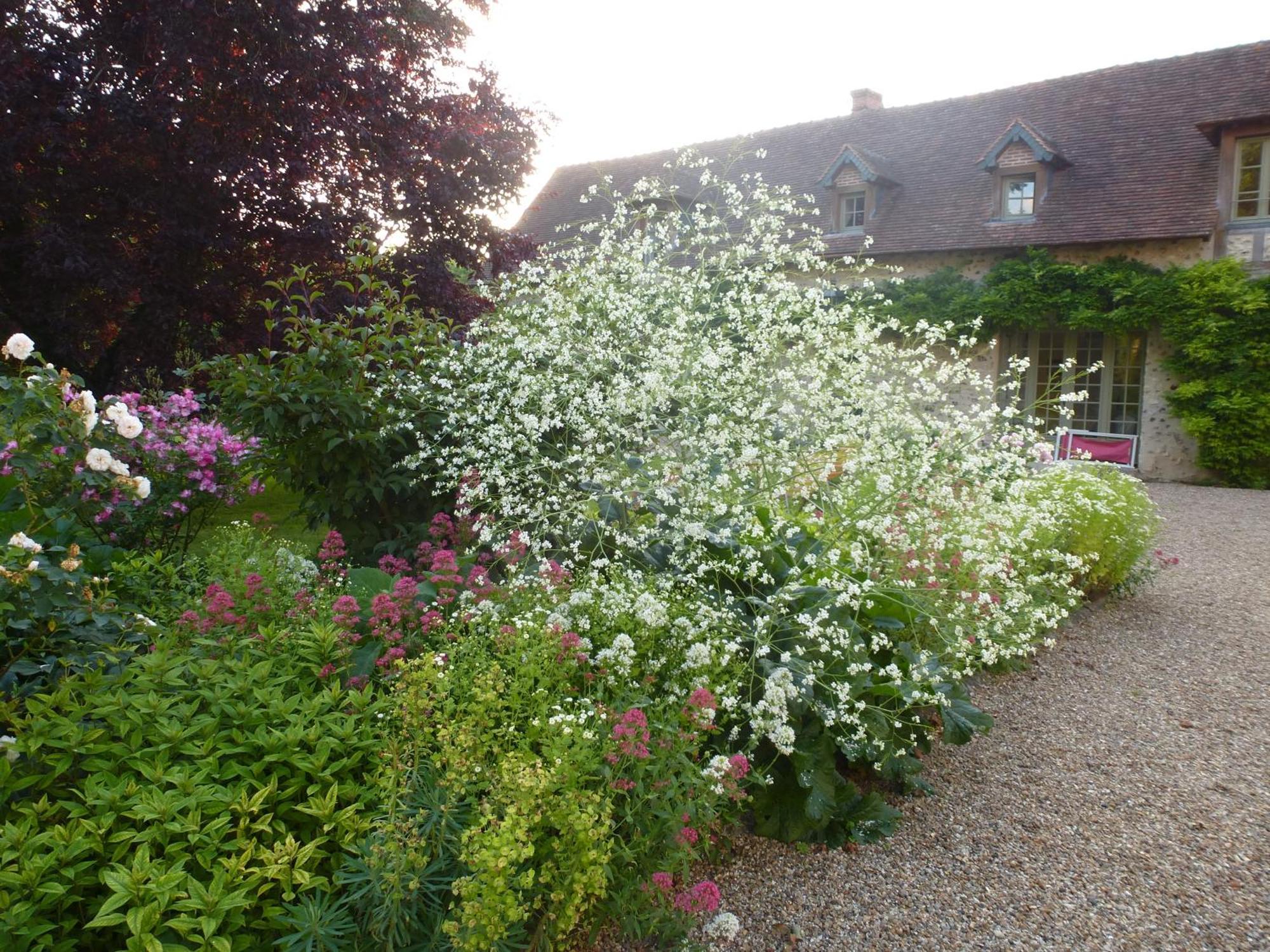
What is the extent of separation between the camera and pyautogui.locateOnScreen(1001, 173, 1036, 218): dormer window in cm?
1438

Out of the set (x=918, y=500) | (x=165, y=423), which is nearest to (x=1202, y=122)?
(x=918, y=500)

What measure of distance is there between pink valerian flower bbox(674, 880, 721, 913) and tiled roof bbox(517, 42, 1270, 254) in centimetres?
1145

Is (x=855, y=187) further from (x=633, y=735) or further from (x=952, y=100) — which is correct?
(x=633, y=735)

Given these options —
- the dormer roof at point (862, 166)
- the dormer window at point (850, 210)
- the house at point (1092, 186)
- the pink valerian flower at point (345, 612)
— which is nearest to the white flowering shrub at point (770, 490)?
the pink valerian flower at point (345, 612)

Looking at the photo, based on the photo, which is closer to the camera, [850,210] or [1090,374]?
[1090,374]

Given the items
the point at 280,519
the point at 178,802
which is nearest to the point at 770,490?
the point at 178,802

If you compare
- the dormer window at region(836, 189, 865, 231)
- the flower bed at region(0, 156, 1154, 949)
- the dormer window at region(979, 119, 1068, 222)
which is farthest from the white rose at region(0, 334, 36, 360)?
the dormer window at region(836, 189, 865, 231)

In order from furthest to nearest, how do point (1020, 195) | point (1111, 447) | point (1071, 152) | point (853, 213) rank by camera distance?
point (853, 213) < point (1020, 195) < point (1071, 152) < point (1111, 447)

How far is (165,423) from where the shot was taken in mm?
5199

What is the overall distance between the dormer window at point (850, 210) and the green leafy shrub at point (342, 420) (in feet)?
43.6

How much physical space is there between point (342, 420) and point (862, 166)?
14.1 meters

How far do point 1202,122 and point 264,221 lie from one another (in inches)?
518

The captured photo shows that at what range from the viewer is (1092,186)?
13.8 m

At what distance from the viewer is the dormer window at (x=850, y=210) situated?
16.3 meters
